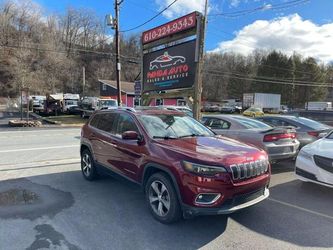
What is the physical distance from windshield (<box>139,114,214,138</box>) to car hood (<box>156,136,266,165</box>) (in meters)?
0.29

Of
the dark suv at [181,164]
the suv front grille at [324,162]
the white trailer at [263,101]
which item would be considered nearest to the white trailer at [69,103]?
the dark suv at [181,164]

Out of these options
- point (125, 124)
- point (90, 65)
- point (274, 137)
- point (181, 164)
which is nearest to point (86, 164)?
point (125, 124)

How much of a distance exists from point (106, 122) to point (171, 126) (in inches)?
63.3

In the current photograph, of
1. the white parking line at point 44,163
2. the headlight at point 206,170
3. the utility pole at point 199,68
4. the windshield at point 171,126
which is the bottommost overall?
the white parking line at point 44,163

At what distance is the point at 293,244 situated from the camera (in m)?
3.86

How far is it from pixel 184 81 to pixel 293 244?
757cm

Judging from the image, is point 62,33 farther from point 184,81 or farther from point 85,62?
point 184,81

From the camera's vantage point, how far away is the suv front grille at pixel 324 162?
215 inches

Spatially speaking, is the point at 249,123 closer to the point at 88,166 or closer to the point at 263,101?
the point at 88,166

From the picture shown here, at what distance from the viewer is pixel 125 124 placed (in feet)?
18.5

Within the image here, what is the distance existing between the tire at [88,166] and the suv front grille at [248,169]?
11.4 ft

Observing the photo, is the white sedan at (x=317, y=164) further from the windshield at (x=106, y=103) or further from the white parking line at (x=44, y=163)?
the windshield at (x=106, y=103)

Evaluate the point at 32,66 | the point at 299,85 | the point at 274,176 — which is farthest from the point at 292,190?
the point at 299,85

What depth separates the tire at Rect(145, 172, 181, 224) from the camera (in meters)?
4.25
